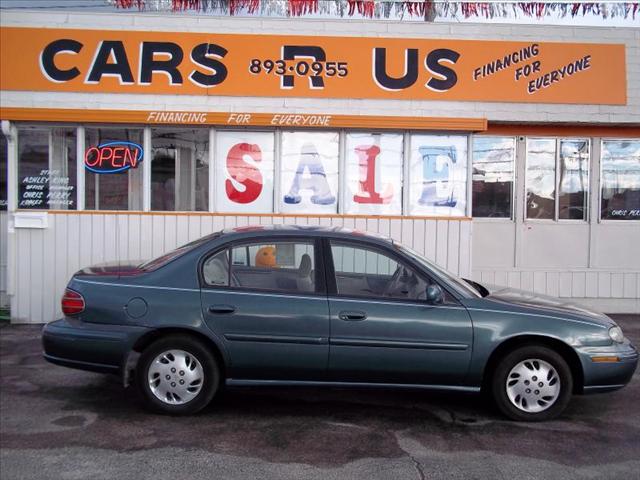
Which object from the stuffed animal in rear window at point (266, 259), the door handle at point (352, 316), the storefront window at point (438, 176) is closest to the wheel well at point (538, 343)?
the door handle at point (352, 316)

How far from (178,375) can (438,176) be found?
17.7 feet

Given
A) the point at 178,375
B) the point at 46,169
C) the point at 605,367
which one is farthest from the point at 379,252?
the point at 46,169

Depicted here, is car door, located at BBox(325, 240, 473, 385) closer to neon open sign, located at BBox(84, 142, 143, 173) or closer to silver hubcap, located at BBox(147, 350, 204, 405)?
silver hubcap, located at BBox(147, 350, 204, 405)

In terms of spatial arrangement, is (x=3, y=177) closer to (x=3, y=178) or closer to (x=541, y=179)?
(x=3, y=178)

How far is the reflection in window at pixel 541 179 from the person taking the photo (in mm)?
10820

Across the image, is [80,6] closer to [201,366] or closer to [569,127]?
[569,127]

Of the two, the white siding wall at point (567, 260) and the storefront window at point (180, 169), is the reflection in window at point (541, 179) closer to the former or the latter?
the white siding wall at point (567, 260)

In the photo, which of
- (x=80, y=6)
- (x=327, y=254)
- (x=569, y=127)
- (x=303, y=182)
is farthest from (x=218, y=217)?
(x=80, y=6)

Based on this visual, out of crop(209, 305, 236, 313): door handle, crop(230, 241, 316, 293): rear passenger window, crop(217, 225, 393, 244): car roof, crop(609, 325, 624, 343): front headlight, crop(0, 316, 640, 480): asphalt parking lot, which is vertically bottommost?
crop(0, 316, 640, 480): asphalt parking lot

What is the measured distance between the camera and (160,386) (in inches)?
223

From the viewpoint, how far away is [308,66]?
9.60 metres

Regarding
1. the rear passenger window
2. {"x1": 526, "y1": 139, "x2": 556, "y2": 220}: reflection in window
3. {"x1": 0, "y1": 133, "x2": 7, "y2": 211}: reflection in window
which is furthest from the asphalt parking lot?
{"x1": 526, "y1": 139, "x2": 556, "y2": 220}: reflection in window

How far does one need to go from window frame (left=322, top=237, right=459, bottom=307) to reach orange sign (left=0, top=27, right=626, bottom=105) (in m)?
4.18

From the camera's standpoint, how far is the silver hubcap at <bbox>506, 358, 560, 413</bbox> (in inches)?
222
